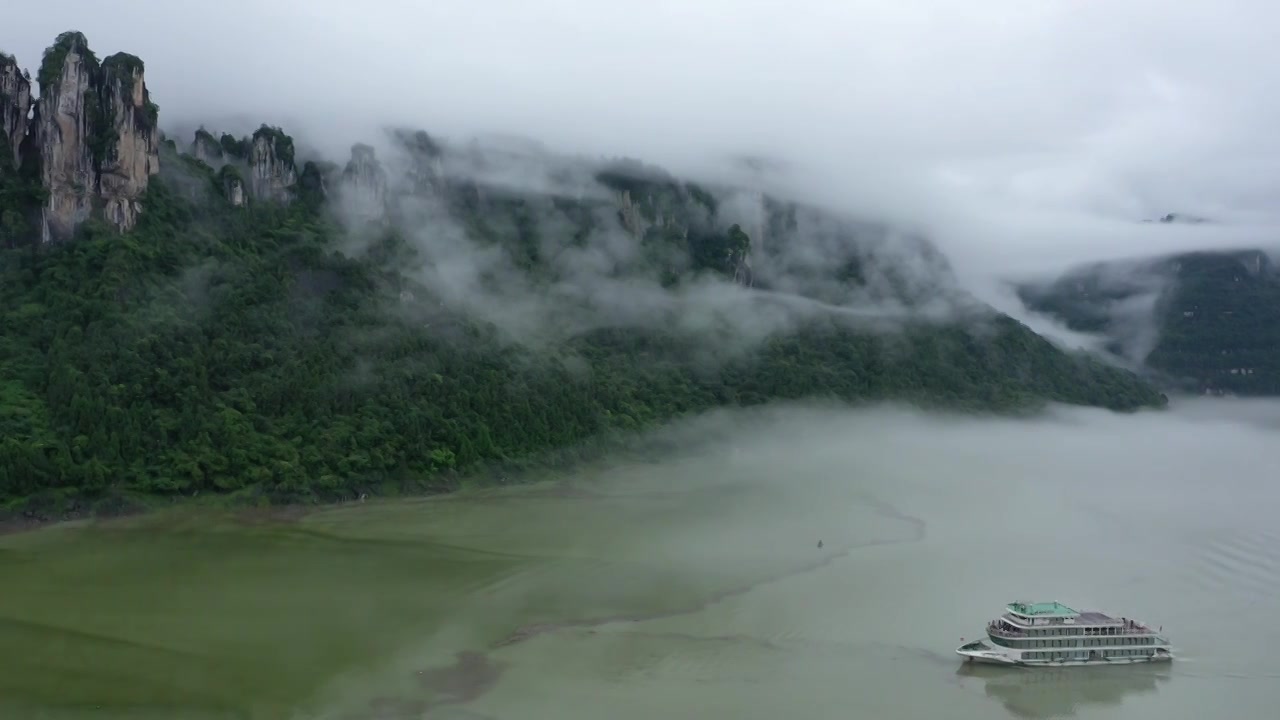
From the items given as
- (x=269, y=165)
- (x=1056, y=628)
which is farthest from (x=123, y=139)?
(x=1056, y=628)

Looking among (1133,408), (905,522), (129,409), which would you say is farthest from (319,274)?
(1133,408)

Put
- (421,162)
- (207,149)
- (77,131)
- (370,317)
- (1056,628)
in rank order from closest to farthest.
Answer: (1056,628) < (77,131) < (370,317) < (207,149) < (421,162)

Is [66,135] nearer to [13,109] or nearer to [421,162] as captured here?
[13,109]

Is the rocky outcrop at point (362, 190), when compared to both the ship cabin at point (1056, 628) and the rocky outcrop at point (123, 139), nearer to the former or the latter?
the rocky outcrop at point (123, 139)

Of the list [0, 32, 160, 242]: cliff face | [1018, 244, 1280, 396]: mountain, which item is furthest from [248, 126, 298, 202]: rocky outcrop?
[1018, 244, 1280, 396]: mountain

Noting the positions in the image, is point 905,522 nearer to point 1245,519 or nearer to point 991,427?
point 1245,519
